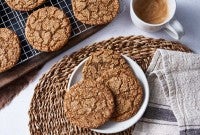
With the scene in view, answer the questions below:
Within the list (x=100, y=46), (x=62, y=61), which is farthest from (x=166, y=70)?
(x=62, y=61)

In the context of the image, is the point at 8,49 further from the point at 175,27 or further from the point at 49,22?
the point at 175,27

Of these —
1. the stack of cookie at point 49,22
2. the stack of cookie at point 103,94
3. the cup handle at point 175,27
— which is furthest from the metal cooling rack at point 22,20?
the cup handle at point 175,27

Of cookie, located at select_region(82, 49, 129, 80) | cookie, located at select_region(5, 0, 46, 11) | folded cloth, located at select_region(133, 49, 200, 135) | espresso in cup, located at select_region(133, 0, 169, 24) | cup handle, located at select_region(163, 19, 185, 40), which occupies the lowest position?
folded cloth, located at select_region(133, 49, 200, 135)

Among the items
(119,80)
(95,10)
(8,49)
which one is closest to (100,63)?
(119,80)

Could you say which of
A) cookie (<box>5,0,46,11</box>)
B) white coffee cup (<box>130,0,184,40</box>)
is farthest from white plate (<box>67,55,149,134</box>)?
cookie (<box>5,0,46,11</box>)

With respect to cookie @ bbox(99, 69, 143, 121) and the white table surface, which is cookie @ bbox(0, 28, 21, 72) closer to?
the white table surface

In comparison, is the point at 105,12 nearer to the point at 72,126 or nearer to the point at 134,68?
the point at 134,68
